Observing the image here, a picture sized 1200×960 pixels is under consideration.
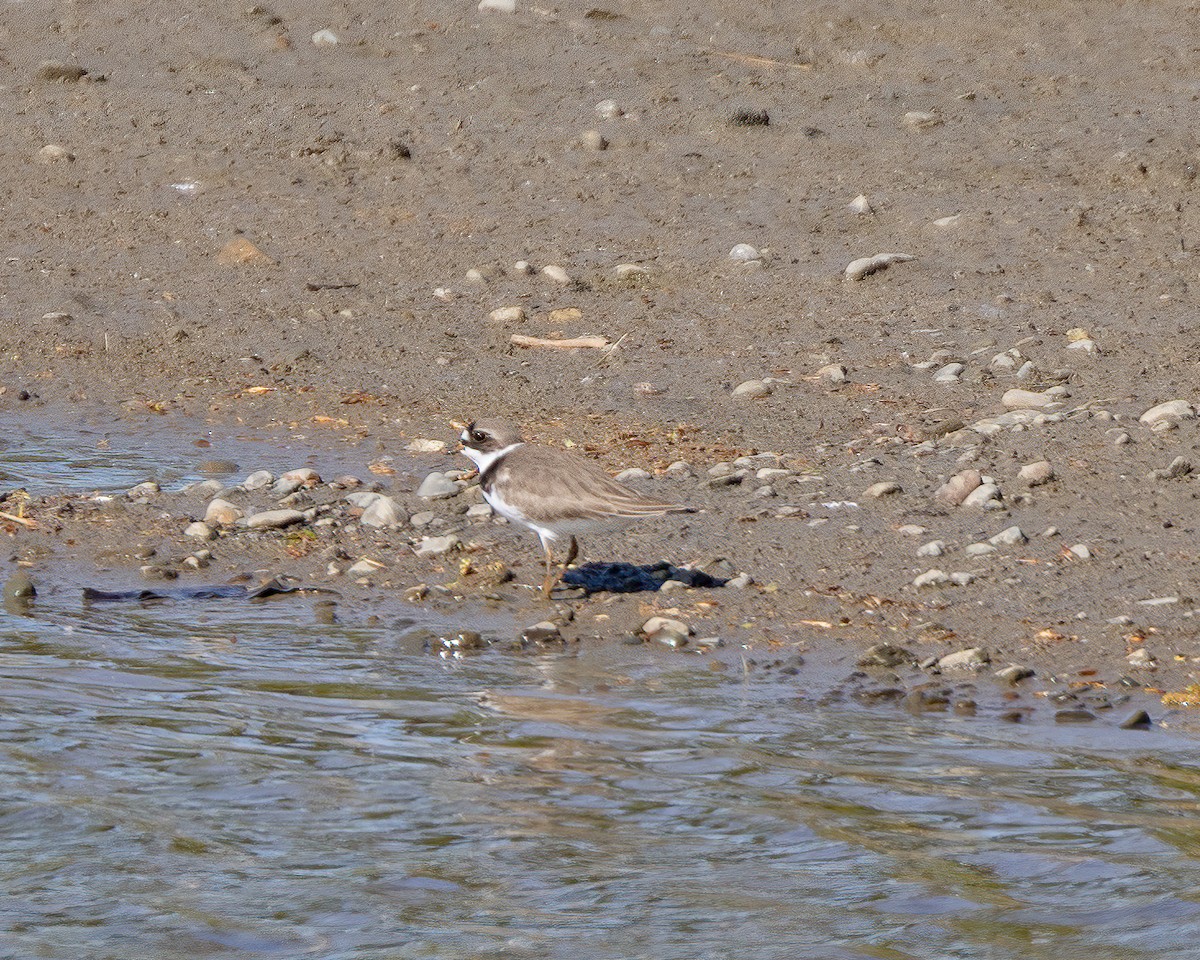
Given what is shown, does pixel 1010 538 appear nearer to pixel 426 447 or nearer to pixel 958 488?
pixel 958 488

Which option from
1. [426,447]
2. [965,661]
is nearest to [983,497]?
[965,661]

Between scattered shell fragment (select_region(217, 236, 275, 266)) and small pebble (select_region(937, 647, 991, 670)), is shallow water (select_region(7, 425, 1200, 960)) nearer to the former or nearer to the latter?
small pebble (select_region(937, 647, 991, 670))

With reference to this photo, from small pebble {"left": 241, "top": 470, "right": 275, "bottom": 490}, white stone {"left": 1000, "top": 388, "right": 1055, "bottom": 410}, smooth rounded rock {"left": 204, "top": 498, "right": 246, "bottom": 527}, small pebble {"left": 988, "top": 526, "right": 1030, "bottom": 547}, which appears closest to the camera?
small pebble {"left": 988, "top": 526, "right": 1030, "bottom": 547}

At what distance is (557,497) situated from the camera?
25.2ft

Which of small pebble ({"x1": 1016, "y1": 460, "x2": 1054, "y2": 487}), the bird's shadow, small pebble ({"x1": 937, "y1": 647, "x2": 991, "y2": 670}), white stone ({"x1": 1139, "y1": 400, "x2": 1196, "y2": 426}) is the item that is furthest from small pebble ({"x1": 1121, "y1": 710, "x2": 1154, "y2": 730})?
white stone ({"x1": 1139, "y1": 400, "x2": 1196, "y2": 426})

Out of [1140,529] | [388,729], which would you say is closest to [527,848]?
[388,729]

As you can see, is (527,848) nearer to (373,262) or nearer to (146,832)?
(146,832)

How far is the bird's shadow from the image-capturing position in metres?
7.95

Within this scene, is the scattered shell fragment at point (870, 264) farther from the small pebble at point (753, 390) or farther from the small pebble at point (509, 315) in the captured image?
the small pebble at point (509, 315)

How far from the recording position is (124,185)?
13.3 meters

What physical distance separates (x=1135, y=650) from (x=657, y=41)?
9.04 meters

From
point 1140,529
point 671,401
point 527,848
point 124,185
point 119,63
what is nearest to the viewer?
point 527,848

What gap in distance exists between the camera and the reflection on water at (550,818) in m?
5.02

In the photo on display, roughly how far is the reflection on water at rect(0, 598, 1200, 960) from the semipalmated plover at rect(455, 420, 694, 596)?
0.71m
